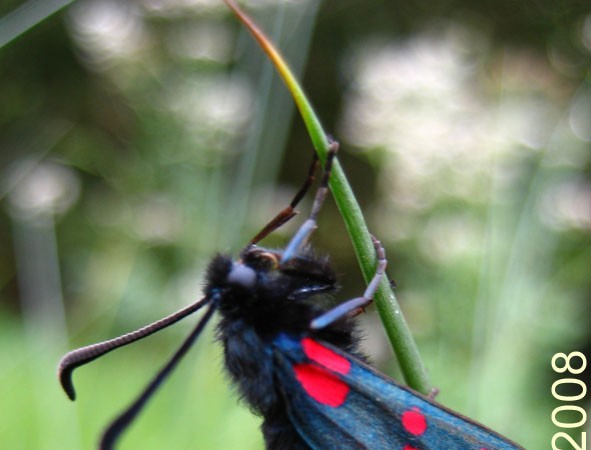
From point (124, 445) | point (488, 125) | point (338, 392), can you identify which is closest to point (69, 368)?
point (338, 392)

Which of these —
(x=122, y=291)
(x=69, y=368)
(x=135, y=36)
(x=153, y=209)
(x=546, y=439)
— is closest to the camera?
(x=69, y=368)

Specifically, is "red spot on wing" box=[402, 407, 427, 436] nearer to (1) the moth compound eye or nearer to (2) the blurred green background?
(1) the moth compound eye

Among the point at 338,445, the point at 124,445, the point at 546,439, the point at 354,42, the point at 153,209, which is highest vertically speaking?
the point at 354,42

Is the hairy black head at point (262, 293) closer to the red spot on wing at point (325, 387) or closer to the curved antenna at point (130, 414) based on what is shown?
the red spot on wing at point (325, 387)

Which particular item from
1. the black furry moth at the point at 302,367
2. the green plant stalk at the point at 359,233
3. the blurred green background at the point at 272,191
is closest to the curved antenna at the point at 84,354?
the black furry moth at the point at 302,367

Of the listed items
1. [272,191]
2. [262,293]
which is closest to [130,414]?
[262,293]

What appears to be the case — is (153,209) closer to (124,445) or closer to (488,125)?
(124,445)

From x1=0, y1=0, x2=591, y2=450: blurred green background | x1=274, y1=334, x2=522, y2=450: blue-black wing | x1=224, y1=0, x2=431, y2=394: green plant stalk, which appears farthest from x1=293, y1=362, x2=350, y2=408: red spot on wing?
x1=0, y1=0, x2=591, y2=450: blurred green background
